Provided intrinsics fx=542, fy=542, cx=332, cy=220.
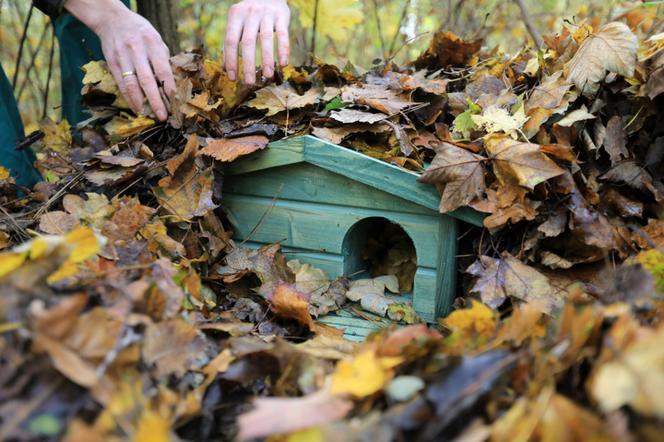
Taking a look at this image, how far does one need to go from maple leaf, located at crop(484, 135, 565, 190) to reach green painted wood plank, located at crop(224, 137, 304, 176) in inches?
23.8

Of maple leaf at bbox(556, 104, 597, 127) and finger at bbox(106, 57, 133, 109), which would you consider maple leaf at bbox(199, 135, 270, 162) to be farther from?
maple leaf at bbox(556, 104, 597, 127)

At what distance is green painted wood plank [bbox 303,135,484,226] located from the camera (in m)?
1.64

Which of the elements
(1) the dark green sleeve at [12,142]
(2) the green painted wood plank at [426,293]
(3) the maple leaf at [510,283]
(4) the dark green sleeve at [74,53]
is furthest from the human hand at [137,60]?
(3) the maple leaf at [510,283]

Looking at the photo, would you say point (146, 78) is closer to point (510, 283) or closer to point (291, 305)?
point (291, 305)

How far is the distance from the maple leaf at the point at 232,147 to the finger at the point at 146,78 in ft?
0.88

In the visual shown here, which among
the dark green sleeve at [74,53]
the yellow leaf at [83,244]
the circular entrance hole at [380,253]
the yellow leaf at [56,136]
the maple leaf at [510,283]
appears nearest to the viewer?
the yellow leaf at [83,244]

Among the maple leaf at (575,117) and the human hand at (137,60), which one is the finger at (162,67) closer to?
the human hand at (137,60)

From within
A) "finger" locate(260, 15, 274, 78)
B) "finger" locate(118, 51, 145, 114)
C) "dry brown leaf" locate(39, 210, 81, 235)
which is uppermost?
"finger" locate(260, 15, 274, 78)

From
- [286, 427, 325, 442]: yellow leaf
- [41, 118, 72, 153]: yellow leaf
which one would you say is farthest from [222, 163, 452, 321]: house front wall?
[286, 427, 325, 442]: yellow leaf

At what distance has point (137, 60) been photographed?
1880 mm

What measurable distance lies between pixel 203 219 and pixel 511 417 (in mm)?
1229

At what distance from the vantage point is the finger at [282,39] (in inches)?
75.8

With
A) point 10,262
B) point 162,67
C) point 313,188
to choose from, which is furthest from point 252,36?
point 10,262

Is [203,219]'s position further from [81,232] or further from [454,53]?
[454,53]
